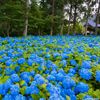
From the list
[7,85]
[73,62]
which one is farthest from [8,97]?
[73,62]

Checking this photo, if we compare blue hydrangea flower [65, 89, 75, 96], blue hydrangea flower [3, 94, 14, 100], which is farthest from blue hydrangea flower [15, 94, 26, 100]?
blue hydrangea flower [65, 89, 75, 96]

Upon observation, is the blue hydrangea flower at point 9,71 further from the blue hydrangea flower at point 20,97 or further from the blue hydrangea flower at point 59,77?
the blue hydrangea flower at point 20,97

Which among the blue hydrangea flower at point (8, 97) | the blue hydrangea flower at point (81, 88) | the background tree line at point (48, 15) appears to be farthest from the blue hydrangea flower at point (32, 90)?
the background tree line at point (48, 15)

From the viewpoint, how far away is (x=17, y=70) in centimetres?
443

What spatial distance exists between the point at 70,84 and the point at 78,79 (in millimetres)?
499

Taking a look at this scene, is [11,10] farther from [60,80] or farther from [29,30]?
[60,80]

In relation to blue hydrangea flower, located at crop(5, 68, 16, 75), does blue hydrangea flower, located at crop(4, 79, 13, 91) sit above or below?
above

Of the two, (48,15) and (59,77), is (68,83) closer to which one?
(59,77)

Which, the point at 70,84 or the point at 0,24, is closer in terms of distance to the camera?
the point at 70,84

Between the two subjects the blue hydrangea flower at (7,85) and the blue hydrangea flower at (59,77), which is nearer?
the blue hydrangea flower at (7,85)

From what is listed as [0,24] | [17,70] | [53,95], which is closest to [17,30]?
[0,24]

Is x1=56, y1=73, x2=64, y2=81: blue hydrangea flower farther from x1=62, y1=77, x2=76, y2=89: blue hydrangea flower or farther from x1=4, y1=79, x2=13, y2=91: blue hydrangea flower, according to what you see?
x1=4, y1=79, x2=13, y2=91: blue hydrangea flower

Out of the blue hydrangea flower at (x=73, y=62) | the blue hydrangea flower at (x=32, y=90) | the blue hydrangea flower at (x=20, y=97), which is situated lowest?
the blue hydrangea flower at (x=20, y=97)

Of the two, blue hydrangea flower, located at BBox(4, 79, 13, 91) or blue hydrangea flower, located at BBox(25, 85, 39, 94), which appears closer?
blue hydrangea flower, located at BBox(25, 85, 39, 94)
